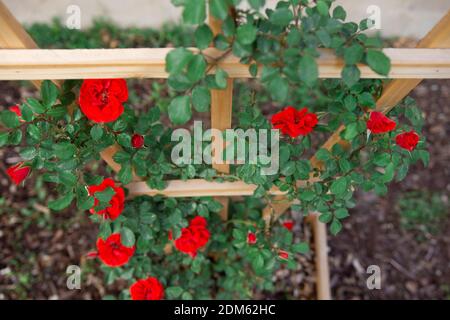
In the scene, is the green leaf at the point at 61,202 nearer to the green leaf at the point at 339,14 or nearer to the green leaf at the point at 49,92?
the green leaf at the point at 49,92

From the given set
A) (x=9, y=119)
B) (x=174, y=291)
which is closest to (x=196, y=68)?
(x=9, y=119)

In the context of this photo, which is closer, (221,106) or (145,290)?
(221,106)

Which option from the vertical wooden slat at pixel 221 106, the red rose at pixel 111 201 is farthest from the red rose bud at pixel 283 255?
the red rose at pixel 111 201

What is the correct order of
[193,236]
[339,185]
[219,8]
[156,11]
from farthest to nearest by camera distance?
[156,11], [193,236], [339,185], [219,8]

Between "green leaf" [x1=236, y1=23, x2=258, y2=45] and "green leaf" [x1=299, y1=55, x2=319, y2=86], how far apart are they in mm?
94

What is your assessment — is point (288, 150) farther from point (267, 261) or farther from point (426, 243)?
point (426, 243)

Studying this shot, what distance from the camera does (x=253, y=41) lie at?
752 millimetres

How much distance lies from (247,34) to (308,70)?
0.12 metres

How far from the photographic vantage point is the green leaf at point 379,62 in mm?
783

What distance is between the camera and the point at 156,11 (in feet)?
7.95

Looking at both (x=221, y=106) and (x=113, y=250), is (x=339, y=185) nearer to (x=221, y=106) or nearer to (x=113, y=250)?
(x=221, y=106)

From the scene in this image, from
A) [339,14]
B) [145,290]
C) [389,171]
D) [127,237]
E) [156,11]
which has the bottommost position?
[145,290]
